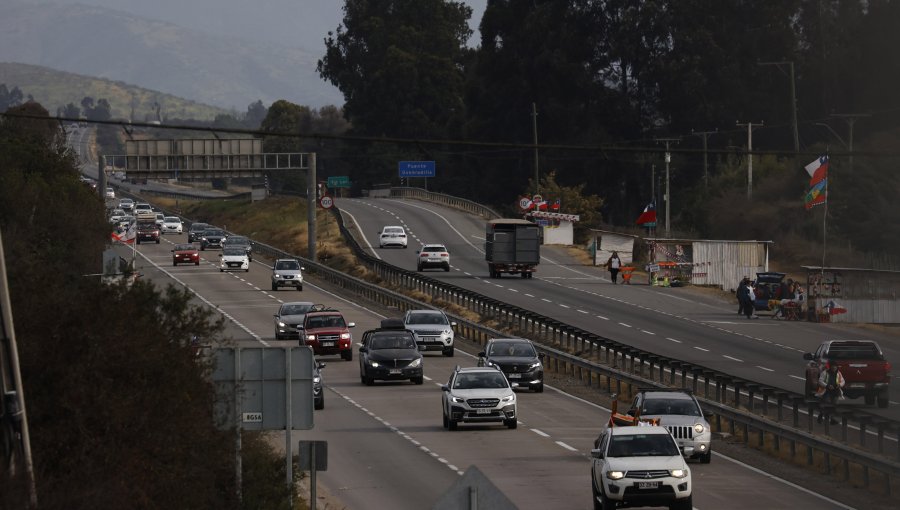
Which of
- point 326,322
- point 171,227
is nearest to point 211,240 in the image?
point 171,227

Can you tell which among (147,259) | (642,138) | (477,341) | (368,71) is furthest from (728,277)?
(368,71)

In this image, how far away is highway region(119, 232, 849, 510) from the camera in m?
25.6

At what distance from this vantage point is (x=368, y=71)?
17125 cm

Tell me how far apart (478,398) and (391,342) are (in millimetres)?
10510

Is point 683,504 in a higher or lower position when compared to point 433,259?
Answer: lower

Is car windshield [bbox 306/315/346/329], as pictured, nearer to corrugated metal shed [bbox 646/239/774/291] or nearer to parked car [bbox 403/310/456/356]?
parked car [bbox 403/310/456/356]

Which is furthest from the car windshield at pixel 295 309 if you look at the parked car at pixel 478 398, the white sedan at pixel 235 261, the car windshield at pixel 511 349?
the white sedan at pixel 235 261

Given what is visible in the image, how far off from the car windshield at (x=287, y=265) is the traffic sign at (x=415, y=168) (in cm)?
7485

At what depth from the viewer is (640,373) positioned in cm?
4412

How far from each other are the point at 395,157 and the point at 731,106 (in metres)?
60.5

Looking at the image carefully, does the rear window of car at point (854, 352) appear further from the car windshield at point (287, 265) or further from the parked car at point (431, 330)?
the car windshield at point (287, 265)

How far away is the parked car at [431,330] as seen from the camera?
172ft

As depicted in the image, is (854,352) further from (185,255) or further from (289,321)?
(185,255)

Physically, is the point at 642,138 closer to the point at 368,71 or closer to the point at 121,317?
the point at 368,71
